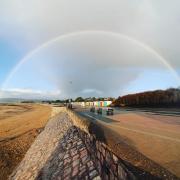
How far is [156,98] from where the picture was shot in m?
44.7

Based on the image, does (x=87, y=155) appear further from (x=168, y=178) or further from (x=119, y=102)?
(x=119, y=102)

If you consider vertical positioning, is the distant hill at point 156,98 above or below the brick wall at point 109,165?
above

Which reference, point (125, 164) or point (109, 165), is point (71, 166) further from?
point (109, 165)

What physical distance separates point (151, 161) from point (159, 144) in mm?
2819

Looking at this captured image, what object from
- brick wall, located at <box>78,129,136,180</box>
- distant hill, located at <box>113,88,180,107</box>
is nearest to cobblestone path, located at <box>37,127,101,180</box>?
brick wall, located at <box>78,129,136,180</box>

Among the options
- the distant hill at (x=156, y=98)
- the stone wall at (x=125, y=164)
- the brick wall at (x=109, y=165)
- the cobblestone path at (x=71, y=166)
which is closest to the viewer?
the brick wall at (x=109, y=165)

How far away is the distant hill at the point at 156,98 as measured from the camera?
40594 mm

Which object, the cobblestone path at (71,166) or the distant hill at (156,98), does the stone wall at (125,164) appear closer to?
the cobblestone path at (71,166)

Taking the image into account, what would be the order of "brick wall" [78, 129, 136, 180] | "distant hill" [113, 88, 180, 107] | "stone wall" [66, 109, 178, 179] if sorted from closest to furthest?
"brick wall" [78, 129, 136, 180]
"stone wall" [66, 109, 178, 179]
"distant hill" [113, 88, 180, 107]

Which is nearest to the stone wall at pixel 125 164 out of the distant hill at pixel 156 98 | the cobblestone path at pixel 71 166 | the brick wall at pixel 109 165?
the brick wall at pixel 109 165

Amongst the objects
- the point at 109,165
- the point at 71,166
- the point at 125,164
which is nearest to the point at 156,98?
the point at 71,166

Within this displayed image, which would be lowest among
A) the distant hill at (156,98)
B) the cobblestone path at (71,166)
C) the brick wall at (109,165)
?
the cobblestone path at (71,166)

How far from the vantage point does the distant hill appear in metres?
40.6

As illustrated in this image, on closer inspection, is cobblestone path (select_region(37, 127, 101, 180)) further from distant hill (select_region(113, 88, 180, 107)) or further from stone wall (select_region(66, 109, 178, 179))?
distant hill (select_region(113, 88, 180, 107))
